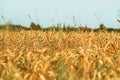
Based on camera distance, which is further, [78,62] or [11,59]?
[11,59]

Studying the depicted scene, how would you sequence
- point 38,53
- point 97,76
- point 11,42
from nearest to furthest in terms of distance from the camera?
point 97,76, point 38,53, point 11,42

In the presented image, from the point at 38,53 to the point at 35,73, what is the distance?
1253 millimetres

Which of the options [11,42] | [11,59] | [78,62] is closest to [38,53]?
[11,59]

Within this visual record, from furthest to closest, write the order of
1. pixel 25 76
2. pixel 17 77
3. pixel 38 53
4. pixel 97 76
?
pixel 38 53 → pixel 97 76 → pixel 25 76 → pixel 17 77

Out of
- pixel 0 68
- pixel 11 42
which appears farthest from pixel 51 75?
pixel 11 42

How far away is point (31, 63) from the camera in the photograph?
188 inches

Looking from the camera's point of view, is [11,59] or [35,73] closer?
[35,73]

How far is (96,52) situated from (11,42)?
3.04 metres

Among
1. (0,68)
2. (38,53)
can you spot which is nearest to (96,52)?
(38,53)

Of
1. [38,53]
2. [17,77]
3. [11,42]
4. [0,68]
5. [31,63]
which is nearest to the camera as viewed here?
[17,77]

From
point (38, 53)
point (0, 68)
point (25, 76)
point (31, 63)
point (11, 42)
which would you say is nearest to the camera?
point (25, 76)

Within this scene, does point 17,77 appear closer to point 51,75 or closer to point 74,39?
point 51,75

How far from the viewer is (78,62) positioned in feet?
15.5

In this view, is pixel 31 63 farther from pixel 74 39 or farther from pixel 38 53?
pixel 74 39
